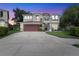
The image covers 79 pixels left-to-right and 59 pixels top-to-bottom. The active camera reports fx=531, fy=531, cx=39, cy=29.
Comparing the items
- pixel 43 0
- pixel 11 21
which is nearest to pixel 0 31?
pixel 11 21

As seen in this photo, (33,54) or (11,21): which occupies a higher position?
(11,21)

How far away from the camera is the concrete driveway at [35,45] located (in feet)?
46.8

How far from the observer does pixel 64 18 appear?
14289mm

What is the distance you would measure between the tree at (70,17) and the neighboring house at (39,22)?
188mm

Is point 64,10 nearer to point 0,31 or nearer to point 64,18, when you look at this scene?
point 64,18

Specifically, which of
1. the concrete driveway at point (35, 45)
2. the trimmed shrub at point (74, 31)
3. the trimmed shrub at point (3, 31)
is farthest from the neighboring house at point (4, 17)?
the trimmed shrub at point (74, 31)

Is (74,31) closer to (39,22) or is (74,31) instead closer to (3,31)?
(39,22)

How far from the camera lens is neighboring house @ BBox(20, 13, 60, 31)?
1438 cm

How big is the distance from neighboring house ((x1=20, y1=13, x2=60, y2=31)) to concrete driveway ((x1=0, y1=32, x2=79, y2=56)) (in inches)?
6.5

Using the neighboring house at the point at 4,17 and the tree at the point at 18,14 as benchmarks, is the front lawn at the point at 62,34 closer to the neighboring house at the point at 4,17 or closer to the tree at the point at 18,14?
the tree at the point at 18,14

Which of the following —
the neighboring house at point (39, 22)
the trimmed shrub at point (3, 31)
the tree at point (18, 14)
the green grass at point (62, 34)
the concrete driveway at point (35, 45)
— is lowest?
the concrete driveway at point (35, 45)

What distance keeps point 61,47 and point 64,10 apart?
1013 millimetres

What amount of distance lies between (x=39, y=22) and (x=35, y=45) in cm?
64

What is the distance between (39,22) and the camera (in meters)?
14.5
